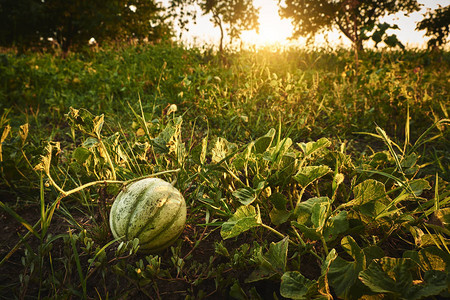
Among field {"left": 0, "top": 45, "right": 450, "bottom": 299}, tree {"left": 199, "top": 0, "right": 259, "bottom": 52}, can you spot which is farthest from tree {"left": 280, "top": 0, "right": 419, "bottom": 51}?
field {"left": 0, "top": 45, "right": 450, "bottom": 299}

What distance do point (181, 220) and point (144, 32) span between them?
18910mm

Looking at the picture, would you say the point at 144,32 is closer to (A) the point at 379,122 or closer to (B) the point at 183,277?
(A) the point at 379,122

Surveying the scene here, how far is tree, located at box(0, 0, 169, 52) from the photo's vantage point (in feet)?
46.7

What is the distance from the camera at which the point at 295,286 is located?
0.94 meters

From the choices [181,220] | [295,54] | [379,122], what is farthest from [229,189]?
[295,54]

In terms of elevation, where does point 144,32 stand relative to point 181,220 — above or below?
above

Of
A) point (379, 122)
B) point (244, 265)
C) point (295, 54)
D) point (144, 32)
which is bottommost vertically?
point (244, 265)

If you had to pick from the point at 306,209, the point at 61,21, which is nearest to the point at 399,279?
the point at 306,209

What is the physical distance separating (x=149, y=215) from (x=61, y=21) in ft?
59.2

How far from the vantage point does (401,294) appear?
0.87 meters

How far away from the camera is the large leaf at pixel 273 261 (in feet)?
3.41

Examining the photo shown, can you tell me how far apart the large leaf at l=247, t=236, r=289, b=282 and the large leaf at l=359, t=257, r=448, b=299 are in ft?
Result: 0.86

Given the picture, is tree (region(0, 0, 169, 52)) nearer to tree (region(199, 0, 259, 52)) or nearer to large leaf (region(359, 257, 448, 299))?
tree (region(199, 0, 259, 52))

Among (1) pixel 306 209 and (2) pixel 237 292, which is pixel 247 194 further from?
(2) pixel 237 292
